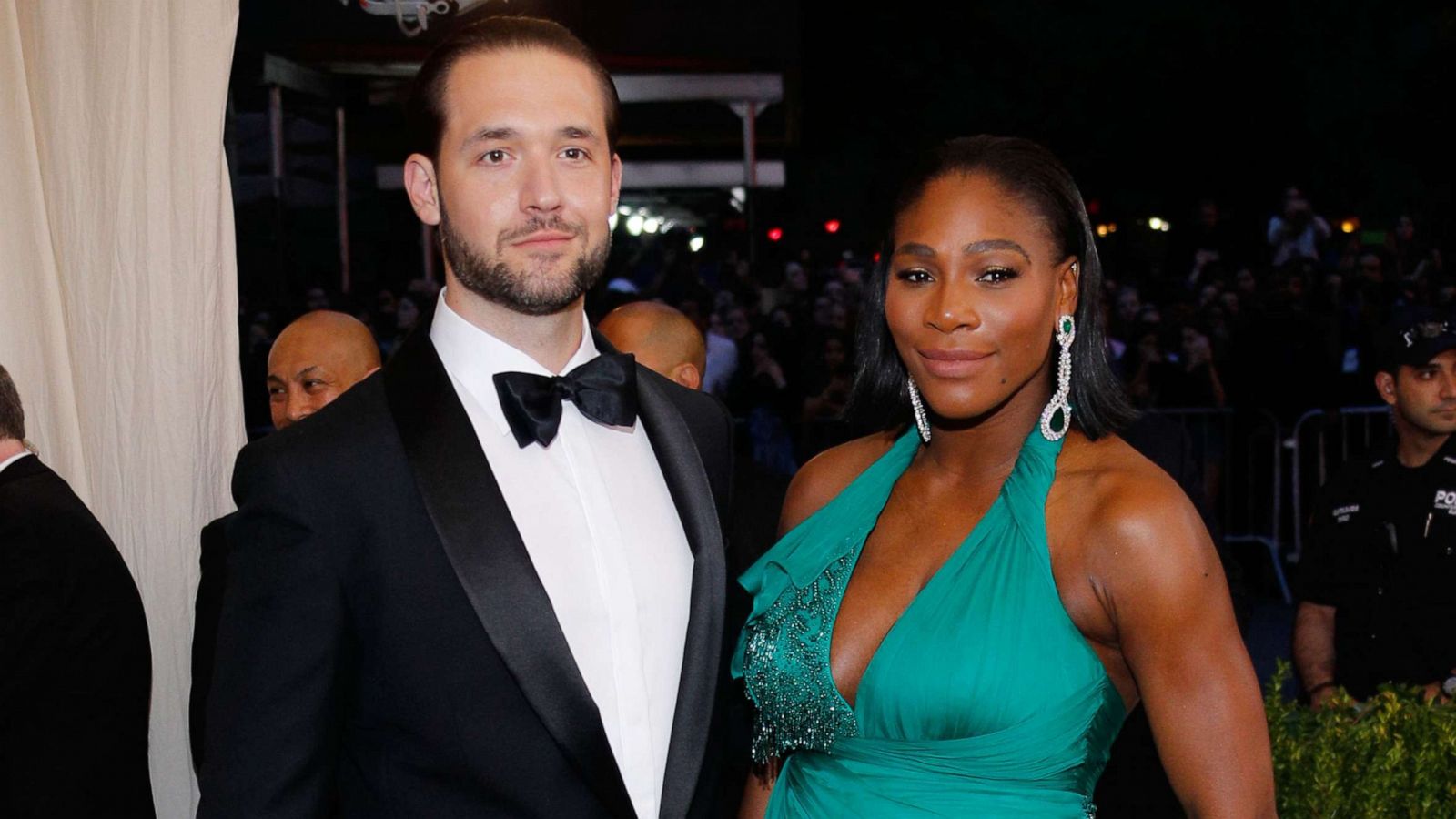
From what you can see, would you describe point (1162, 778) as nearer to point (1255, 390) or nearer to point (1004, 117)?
point (1255, 390)

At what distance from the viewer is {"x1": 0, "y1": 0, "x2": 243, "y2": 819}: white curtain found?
10.3 feet

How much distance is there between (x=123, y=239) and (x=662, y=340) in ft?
5.54

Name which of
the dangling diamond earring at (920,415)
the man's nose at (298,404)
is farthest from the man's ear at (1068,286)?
the man's nose at (298,404)

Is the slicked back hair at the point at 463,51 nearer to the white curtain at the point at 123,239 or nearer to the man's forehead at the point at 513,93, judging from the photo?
the man's forehead at the point at 513,93

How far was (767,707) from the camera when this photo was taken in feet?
8.38

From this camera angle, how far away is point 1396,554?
A: 470 cm

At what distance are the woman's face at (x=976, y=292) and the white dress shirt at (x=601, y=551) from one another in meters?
0.55

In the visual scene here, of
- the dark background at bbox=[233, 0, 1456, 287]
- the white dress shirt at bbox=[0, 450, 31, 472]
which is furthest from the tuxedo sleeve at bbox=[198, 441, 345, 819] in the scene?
the dark background at bbox=[233, 0, 1456, 287]

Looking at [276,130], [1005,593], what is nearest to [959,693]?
[1005,593]

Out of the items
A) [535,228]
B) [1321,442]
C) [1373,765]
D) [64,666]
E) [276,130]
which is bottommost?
[1321,442]

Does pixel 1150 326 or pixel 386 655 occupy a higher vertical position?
pixel 386 655

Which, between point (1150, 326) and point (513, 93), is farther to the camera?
point (1150, 326)

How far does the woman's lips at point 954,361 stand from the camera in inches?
95.7

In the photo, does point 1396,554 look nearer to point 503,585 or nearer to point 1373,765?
point 1373,765
